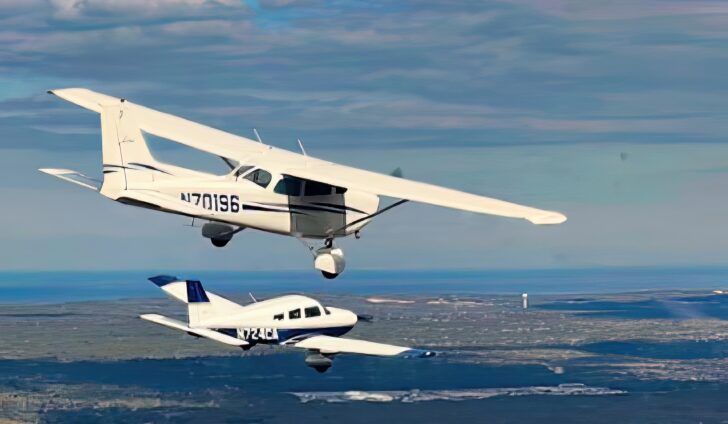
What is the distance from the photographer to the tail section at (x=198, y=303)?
61.9 metres

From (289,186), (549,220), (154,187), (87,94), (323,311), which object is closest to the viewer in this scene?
(549,220)

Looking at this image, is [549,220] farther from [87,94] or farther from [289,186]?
[87,94]

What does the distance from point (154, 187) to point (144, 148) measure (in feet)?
5.47

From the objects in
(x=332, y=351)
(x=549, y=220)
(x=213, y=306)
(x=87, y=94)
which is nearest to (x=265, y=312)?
(x=213, y=306)

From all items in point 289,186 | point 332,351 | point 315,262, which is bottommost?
point 332,351

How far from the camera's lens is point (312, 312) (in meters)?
62.9

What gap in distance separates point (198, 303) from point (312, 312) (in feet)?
19.9

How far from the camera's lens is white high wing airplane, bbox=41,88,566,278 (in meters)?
43.9

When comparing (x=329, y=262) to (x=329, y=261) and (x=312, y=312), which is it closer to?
(x=329, y=261)

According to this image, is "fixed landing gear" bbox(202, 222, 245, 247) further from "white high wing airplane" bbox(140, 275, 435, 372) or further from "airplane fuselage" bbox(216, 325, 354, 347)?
"airplane fuselage" bbox(216, 325, 354, 347)

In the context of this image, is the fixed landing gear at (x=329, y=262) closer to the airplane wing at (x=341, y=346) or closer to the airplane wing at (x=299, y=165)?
the airplane wing at (x=299, y=165)

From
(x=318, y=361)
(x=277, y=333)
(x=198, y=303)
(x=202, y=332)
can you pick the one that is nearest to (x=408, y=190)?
(x=318, y=361)

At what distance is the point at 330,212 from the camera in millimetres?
48031

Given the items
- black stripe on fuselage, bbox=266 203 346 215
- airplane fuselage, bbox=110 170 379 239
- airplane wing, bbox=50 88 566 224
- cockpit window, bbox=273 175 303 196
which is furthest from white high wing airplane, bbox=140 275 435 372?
cockpit window, bbox=273 175 303 196
